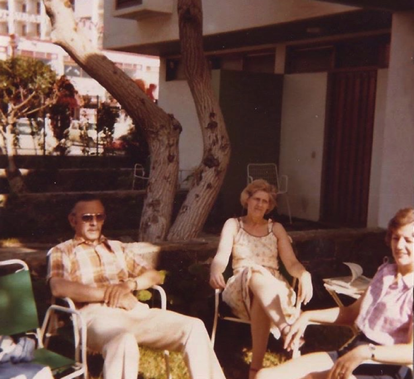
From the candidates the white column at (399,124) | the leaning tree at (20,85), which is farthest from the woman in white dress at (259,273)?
the leaning tree at (20,85)

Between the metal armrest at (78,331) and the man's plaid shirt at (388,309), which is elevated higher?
the man's plaid shirt at (388,309)

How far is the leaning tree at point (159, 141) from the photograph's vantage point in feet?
19.6

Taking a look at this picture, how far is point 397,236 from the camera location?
3037 millimetres

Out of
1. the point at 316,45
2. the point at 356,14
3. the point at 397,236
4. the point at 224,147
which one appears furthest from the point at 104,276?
the point at 316,45

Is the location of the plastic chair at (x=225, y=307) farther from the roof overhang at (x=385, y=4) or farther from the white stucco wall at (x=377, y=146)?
the white stucco wall at (x=377, y=146)

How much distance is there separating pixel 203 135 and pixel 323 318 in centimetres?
310

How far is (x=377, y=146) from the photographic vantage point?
8781 mm

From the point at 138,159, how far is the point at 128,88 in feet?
23.7

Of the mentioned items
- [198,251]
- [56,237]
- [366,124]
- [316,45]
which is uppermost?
[316,45]

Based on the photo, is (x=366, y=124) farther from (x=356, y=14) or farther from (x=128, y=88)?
(x=128, y=88)

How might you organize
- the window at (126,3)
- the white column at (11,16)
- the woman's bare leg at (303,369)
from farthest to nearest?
the white column at (11,16)
the window at (126,3)
the woman's bare leg at (303,369)

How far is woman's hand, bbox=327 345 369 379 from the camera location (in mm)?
2807

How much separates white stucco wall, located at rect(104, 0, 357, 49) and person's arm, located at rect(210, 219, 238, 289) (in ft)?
12.8

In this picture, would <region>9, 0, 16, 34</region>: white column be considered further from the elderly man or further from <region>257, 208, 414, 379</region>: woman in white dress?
<region>257, 208, 414, 379</region>: woman in white dress
